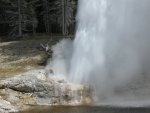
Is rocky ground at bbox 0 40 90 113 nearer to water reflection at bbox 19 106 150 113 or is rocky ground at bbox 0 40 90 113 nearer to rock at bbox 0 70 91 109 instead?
rock at bbox 0 70 91 109

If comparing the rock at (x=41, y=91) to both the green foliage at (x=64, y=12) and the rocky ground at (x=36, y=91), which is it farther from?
the green foliage at (x=64, y=12)

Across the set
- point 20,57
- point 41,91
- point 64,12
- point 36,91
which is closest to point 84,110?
point 41,91

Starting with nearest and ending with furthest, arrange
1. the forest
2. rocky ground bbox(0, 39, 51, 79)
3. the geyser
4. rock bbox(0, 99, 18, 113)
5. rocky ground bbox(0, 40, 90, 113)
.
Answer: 1. rock bbox(0, 99, 18, 113)
2. rocky ground bbox(0, 40, 90, 113)
3. the geyser
4. rocky ground bbox(0, 39, 51, 79)
5. the forest

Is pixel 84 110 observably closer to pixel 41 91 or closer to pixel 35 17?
pixel 41 91

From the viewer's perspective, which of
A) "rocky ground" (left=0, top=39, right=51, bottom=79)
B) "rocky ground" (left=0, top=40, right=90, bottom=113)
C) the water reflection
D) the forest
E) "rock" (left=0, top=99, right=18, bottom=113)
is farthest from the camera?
the forest

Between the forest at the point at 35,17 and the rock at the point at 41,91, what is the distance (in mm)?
28830

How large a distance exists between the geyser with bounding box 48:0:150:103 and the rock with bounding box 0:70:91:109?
163 cm

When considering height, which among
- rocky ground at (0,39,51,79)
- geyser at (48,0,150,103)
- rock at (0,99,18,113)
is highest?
geyser at (48,0,150,103)

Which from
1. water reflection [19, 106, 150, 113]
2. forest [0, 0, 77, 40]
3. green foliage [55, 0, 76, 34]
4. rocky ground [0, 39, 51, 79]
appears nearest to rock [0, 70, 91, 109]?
water reflection [19, 106, 150, 113]

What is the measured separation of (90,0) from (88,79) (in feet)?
27.2

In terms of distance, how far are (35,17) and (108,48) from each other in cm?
3397

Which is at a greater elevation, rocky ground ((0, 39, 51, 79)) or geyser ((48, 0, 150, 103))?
geyser ((48, 0, 150, 103))

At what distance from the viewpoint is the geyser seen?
37344mm

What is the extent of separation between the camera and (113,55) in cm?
3919
